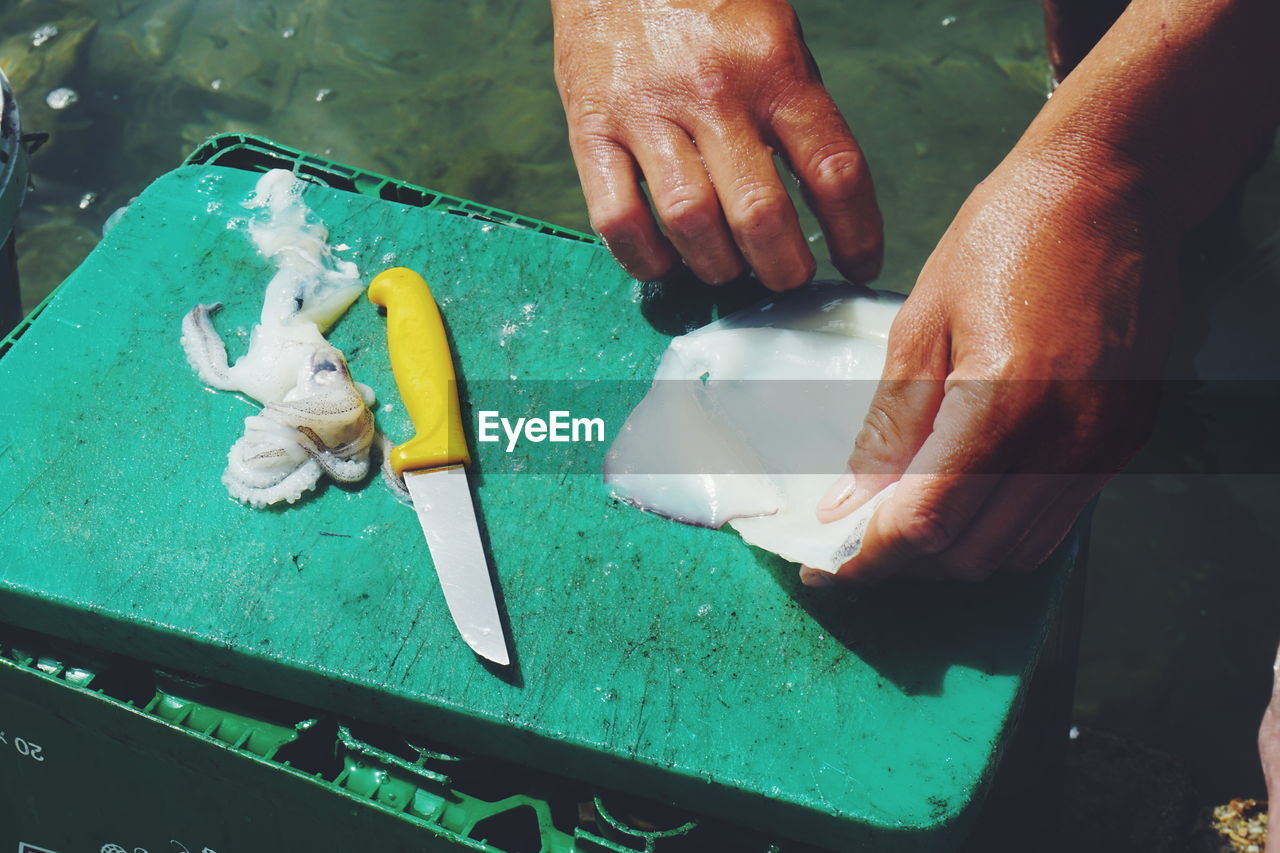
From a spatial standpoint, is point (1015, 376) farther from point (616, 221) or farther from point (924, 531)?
point (616, 221)

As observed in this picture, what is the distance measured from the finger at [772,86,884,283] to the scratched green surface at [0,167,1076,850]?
452 millimetres

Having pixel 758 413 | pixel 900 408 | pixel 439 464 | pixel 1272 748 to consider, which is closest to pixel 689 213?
pixel 758 413

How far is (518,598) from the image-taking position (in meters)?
1.92

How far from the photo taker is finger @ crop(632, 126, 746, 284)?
6.53ft

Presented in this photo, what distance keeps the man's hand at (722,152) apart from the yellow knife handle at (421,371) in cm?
43

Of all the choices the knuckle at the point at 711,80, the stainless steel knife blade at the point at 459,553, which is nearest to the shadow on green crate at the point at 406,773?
the stainless steel knife blade at the point at 459,553

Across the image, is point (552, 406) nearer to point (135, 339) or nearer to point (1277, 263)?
point (135, 339)

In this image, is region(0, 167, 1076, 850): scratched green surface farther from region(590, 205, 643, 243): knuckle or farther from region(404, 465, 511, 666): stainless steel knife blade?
region(590, 205, 643, 243): knuckle

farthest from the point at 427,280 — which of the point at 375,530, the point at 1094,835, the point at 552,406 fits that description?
the point at 1094,835

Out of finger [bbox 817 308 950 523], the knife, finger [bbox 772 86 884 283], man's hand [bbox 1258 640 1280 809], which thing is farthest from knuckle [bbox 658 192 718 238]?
man's hand [bbox 1258 640 1280 809]

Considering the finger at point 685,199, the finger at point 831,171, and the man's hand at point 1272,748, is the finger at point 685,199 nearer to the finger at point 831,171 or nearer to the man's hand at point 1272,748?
the finger at point 831,171

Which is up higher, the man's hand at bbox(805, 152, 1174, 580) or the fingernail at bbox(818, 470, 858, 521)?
the man's hand at bbox(805, 152, 1174, 580)

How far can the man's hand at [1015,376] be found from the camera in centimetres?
162

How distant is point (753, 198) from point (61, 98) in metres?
3.97
